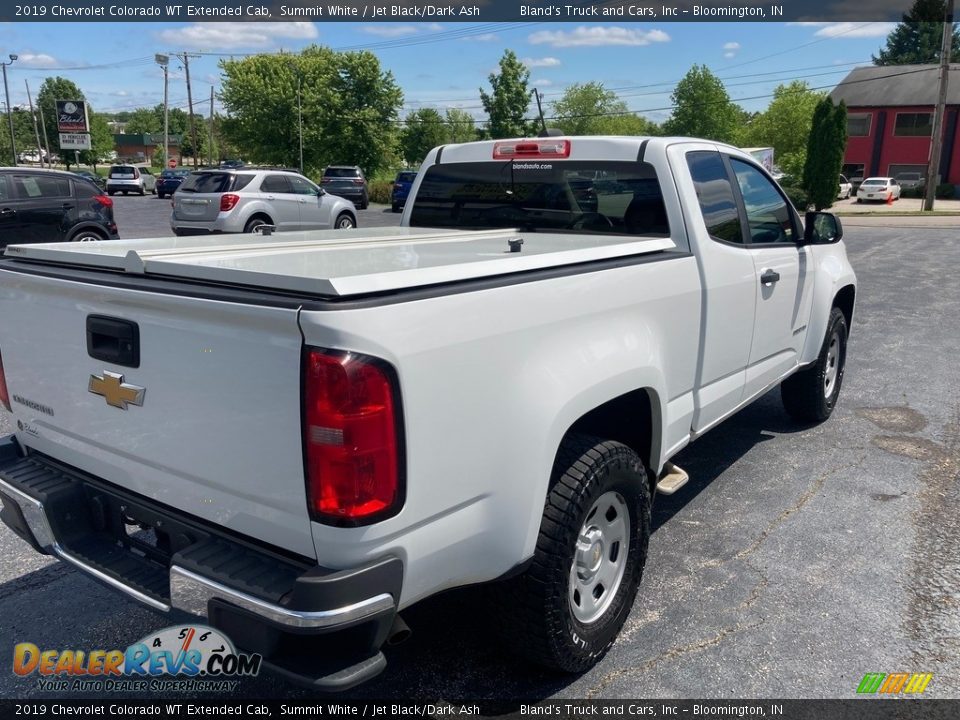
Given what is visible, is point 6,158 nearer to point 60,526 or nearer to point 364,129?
point 364,129

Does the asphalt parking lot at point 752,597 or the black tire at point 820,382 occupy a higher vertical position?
the black tire at point 820,382

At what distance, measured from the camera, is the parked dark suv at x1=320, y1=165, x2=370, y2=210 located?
33625 mm

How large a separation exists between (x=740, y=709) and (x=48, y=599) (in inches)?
114

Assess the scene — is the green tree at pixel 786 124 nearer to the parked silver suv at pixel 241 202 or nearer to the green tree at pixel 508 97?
the green tree at pixel 508 97

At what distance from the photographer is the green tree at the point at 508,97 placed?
63.3 metres

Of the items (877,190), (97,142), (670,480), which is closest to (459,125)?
(97,142)

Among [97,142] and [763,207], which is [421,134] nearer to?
[97,142]

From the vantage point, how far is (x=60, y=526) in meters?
2.59

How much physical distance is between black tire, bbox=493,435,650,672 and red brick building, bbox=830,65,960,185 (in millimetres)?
61441

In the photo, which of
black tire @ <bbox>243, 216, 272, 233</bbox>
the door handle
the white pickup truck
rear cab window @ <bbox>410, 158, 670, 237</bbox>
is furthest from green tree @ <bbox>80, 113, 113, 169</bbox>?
the white pickup truck

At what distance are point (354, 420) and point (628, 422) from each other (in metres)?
1.63

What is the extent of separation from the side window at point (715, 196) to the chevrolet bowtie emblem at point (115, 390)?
2663 millimetres

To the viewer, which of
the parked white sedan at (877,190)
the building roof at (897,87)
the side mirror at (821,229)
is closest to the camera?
the side mirror at (821,229)

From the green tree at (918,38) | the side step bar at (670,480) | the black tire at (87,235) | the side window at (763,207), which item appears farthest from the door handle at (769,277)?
the green tree at (918,38)
